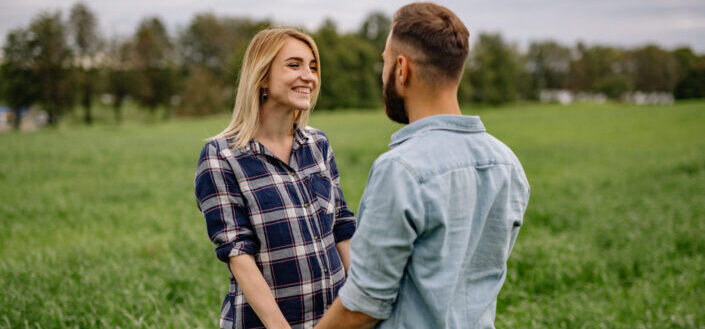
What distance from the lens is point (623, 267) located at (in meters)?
5.73

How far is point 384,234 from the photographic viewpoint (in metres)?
1.46

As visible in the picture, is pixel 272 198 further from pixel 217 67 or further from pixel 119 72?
pixel 217 67

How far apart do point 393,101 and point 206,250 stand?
5.29 metres

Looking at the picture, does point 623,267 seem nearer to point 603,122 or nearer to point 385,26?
point 603,122

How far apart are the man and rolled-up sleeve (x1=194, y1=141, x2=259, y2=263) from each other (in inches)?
26.3

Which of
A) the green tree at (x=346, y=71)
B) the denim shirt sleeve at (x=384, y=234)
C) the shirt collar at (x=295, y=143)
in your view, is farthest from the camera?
the green tree at (x=346, y=71)

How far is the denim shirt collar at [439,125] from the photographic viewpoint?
160 centimetres

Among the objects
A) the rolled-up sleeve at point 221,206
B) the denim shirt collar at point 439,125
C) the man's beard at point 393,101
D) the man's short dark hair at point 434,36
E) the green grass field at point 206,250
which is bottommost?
the green grass field at point 206,250

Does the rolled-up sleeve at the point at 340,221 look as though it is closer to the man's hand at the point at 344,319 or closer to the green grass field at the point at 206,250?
the man's hand at the point at 344,319

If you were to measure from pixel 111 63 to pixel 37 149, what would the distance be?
4301 cm

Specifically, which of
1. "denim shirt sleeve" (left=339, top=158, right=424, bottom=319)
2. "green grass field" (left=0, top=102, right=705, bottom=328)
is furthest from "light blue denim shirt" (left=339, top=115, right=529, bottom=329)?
"green grass field" (left=0, top=102, right=705, bottom=328)

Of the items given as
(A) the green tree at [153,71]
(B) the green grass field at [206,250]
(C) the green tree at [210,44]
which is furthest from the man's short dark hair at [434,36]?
(C) the green tree at [210,44]

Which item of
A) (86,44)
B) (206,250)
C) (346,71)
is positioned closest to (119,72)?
(86,44)

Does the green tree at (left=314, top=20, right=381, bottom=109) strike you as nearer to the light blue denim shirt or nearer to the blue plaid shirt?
the blue plaid shirt
